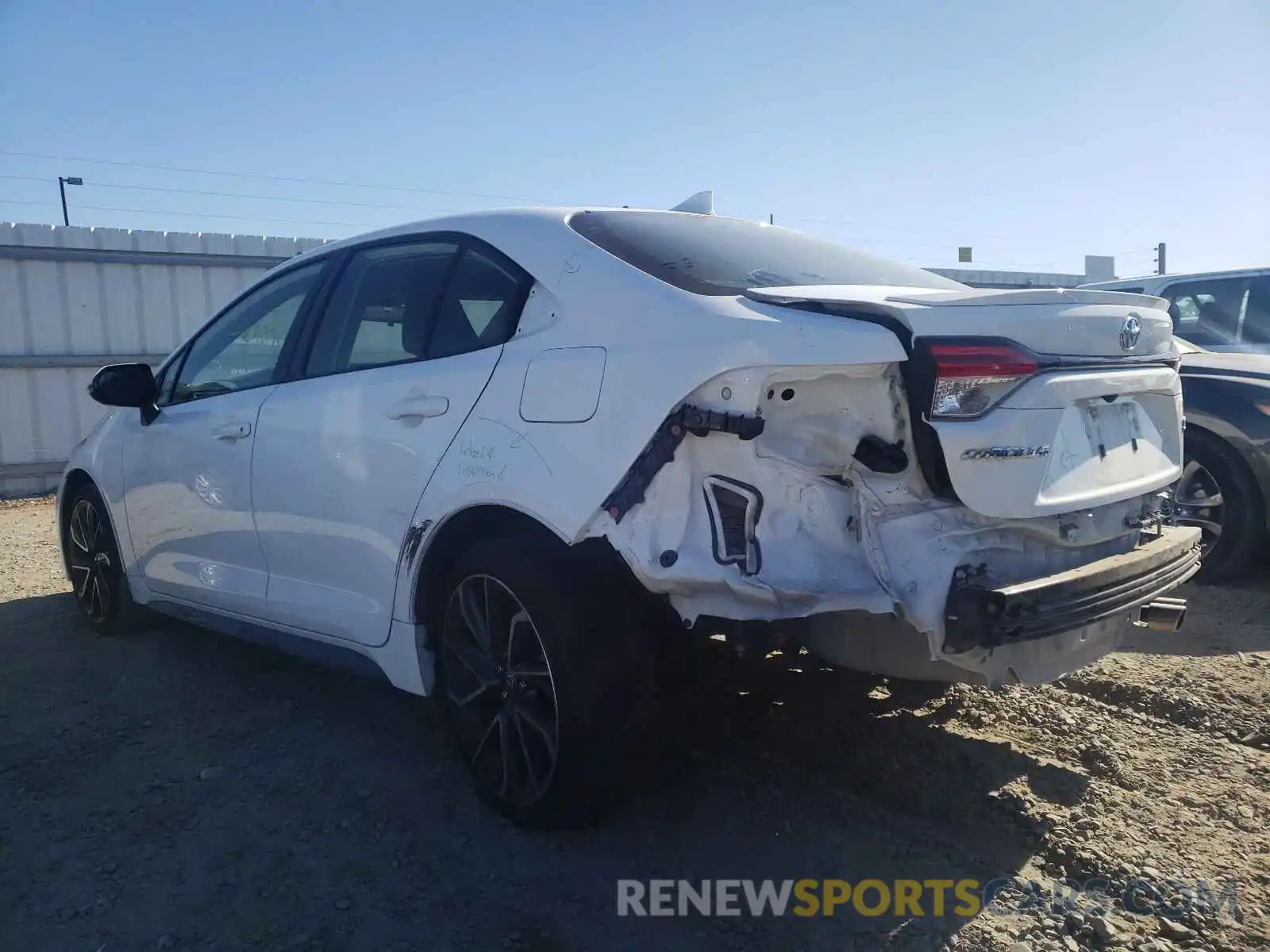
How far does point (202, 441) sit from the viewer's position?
408 centimetres

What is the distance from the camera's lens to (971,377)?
8.14 feet

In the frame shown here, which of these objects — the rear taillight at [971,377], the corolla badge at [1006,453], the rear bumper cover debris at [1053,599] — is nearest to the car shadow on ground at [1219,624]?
the rear bumper cover debris at [1053,599]

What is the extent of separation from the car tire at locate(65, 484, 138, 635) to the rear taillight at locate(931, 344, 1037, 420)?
4042 millimetres

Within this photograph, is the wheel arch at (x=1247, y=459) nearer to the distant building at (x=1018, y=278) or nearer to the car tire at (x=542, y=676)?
the car tire at (x=542, y=676)

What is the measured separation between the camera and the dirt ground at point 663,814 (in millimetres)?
2482

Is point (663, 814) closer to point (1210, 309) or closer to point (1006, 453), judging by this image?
point (1006, 453)

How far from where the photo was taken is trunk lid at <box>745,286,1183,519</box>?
8.12ft

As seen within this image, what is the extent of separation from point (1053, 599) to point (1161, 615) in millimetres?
796

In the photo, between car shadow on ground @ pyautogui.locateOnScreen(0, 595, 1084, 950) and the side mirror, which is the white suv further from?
the side mirror

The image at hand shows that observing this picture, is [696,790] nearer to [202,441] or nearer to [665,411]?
[665,411]

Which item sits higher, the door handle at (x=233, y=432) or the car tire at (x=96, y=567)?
the door handle at (x=233, y=432)

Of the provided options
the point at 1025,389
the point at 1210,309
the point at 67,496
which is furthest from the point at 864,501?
the point at 1210,309

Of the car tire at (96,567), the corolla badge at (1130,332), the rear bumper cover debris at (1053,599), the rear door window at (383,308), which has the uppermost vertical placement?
the rear door window at (383,308)

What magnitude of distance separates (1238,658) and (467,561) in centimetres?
337
